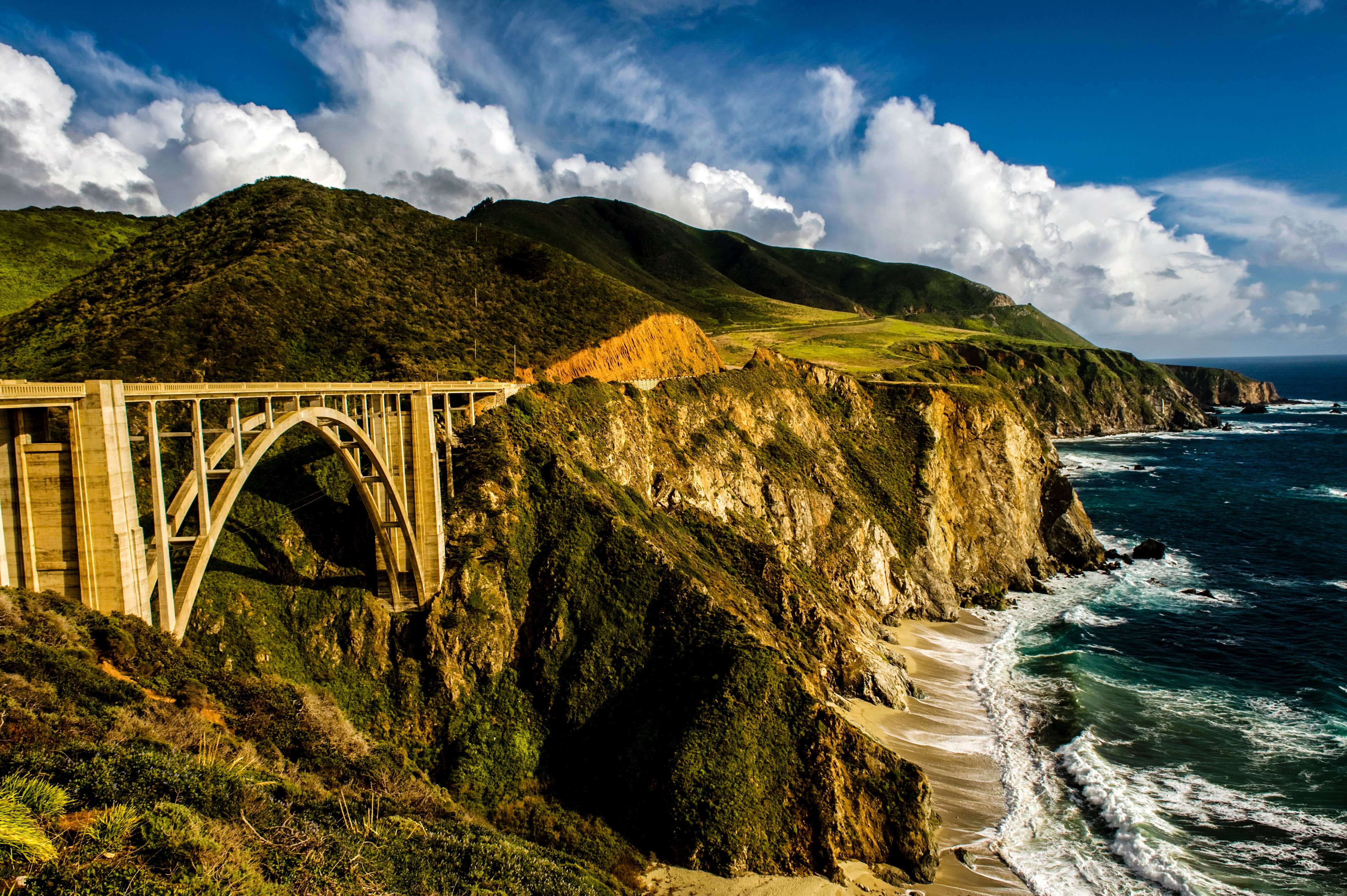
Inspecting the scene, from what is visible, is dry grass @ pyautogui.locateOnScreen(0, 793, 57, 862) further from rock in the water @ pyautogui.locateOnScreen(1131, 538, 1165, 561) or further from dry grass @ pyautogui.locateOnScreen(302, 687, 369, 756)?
rock in the water @ pyautogui.locateOnScreen(1131, 538, 1165, 561)

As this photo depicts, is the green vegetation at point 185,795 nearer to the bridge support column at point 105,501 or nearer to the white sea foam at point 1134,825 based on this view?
the bridge support column at point 105,501

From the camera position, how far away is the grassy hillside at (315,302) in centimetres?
3806

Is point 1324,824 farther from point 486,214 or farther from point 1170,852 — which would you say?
point 486,214

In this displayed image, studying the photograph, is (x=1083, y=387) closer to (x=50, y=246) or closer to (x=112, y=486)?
(x=112, y=486)

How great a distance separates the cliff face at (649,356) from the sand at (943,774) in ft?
91.2

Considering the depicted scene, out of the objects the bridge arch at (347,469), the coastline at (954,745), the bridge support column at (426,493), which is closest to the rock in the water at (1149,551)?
the coastline at (954,745)

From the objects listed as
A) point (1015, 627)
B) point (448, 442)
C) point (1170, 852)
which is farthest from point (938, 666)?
point (448, 442)

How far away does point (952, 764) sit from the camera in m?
31.6

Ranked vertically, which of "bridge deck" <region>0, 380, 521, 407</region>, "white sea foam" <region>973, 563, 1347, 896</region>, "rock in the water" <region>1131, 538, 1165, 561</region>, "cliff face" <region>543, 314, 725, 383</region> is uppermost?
"cliff face" <region>543, 314, 725, 383</region>

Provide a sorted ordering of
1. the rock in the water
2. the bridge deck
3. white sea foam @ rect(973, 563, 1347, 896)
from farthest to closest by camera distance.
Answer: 1. the rock in the water
2. white sea foam @ rect(973, 563, 1347, 896)
3. the bridge deck

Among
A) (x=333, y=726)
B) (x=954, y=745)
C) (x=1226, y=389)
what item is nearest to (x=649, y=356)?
(x=954, y=745)

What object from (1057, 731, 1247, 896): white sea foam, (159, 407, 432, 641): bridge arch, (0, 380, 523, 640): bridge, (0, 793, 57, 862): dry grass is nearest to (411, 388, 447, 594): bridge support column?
(159, 407, 432, 641): bridge arch

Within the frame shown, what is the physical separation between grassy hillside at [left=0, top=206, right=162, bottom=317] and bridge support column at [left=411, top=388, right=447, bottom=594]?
201 ft

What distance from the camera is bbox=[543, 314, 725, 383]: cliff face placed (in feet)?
163
